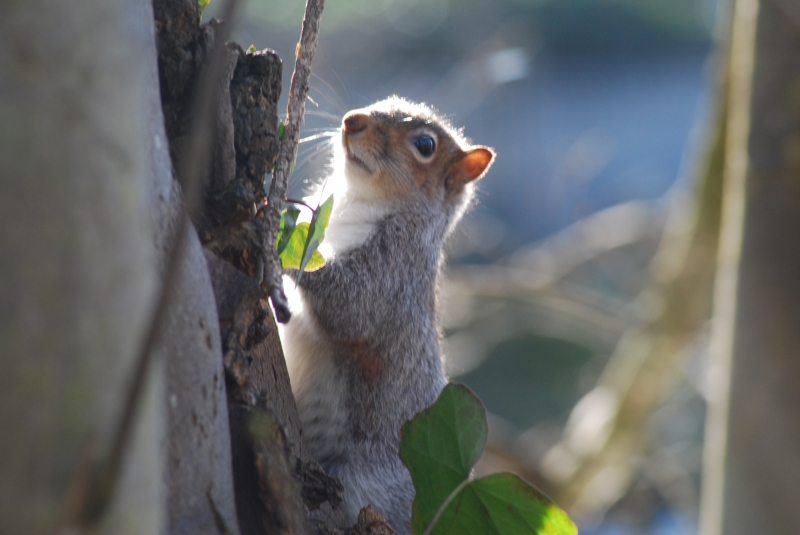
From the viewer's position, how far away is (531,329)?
23.1 ft

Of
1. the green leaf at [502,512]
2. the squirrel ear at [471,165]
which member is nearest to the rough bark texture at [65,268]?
the green leaf at [502,512]

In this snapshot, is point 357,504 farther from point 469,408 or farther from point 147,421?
point 147,421

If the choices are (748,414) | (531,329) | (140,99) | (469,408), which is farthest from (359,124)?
(531,329)

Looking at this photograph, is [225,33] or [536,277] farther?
[536,277]

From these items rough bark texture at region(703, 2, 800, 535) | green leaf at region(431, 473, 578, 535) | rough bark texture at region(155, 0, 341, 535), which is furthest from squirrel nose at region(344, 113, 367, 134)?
green leaf at region(431, 473, 578, 535)

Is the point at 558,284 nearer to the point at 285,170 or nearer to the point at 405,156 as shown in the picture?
the point at 405,156

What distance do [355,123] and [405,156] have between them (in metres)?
0.21

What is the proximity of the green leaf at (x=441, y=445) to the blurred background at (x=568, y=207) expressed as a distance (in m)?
1.85

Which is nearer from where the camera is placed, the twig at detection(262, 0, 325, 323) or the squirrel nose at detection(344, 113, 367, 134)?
the twig at detection(262, 0, 325, 323)

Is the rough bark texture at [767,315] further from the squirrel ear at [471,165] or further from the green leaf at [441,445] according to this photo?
the green leaf at [441,445]

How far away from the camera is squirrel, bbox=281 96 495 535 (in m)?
1.92

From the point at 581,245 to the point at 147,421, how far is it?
15.3ft

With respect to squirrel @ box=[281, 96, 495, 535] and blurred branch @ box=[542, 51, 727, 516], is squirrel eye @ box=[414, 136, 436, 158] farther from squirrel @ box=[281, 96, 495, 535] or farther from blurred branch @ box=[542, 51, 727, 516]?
blurred branch @ box=[542, 51, 727, 516]

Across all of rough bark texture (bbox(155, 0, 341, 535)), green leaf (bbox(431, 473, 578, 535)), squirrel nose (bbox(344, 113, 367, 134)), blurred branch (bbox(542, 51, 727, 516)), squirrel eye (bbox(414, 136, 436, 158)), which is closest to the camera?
rough bark texture (bbox(155, 0, 341, 535))
